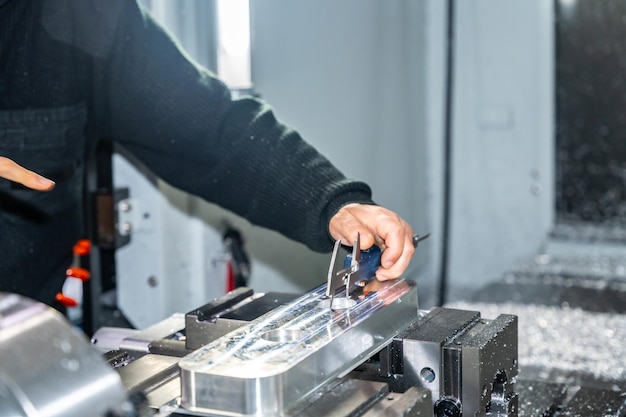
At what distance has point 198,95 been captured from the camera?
4.54 ft

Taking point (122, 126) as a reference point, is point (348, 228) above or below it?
below

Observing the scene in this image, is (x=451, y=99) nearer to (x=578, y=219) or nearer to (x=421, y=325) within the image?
(x=578, y=219)

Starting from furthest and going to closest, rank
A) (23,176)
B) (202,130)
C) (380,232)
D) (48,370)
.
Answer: (202,130)
(380,232)
(23,176)
(48,370)

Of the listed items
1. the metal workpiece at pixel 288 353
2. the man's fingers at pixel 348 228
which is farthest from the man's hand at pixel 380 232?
the metal workpiece at pixel 288 353

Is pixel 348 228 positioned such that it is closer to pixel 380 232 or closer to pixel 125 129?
pixel 380 232

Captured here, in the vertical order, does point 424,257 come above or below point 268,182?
below

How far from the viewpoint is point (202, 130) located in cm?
138

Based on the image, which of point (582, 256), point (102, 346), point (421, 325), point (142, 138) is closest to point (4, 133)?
point (142, 138)

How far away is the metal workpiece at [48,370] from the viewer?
0.59 m

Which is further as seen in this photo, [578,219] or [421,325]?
[578,219]

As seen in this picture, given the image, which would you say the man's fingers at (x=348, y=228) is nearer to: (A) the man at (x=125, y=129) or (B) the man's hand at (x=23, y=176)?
(A) the man at (x=125, y=129)

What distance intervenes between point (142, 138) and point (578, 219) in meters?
1.55

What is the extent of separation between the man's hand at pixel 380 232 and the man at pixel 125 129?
0.03m

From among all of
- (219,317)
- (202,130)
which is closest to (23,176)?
(219,317)
